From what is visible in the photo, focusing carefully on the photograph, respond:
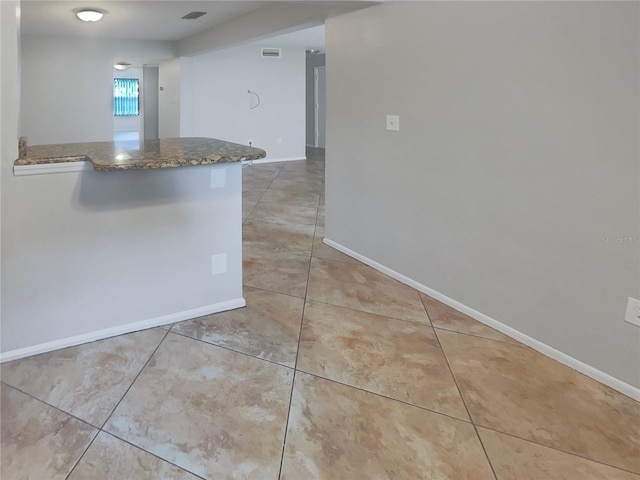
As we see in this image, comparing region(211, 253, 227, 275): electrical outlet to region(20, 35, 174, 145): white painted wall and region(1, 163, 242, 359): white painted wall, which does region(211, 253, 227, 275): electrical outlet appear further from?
region(20, 35, 174, 145): white painted wall

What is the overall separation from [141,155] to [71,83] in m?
6.47

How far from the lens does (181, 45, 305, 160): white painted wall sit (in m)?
8.27

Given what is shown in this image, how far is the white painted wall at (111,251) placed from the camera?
2.19m

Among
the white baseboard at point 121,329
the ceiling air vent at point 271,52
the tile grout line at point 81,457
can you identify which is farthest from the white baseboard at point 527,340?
the ceiling air vent at point 271,52

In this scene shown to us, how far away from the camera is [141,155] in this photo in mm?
2312

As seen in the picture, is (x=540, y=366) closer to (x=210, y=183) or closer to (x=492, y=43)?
(x=492, y=43)

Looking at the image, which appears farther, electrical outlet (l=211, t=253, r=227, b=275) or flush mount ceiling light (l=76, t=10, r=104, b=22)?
flush mount ceiling light (l=76, t=10, r=104, b=22)

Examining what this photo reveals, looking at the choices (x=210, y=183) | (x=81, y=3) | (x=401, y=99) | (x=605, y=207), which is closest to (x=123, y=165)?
(x=210, y=183)

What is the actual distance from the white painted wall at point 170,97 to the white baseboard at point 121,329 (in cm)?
613

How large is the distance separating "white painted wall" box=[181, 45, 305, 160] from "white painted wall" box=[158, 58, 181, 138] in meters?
0.14

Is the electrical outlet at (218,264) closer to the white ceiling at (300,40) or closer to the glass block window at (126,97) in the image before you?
the white ceiling at (300,40)

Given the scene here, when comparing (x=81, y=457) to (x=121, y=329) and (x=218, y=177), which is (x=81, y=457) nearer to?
(x=121, y=329)

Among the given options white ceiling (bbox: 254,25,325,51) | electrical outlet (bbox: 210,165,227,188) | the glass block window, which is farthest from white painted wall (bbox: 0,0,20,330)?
the glass block window

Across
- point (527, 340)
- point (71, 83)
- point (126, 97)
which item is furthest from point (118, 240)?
point (126, 97)
